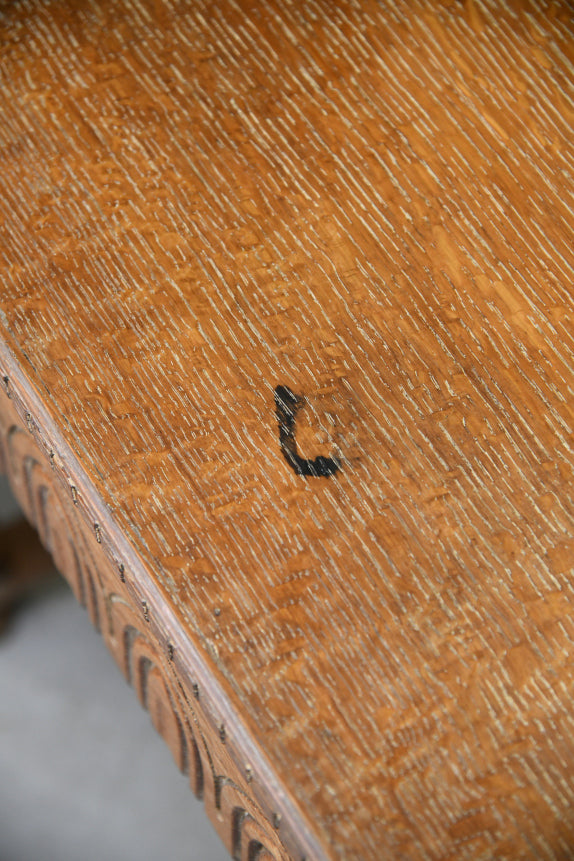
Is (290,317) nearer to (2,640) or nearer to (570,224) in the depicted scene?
(570,224)

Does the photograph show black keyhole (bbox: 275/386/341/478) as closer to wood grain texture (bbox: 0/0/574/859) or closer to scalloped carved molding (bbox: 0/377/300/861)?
wood grain texture (bbox: 0/0/574/859)

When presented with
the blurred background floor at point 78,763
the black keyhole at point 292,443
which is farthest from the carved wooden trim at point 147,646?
the blurred background floor at point 78,763

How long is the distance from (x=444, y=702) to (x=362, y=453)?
0.15 meters

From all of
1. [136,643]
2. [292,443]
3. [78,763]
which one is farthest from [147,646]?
[78,763]

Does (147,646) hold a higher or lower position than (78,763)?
higher

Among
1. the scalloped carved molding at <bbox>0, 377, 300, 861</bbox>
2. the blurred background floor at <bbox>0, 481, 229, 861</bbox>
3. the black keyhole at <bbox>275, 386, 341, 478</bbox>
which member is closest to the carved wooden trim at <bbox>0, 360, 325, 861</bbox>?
the scalloped carved molding at <bbox>0, 377, 300, 861</bbox>

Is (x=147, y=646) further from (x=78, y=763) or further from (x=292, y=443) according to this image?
(x=78, y=763)

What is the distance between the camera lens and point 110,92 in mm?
633

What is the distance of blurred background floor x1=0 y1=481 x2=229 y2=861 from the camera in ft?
3.03

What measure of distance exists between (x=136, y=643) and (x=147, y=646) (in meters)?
0.04

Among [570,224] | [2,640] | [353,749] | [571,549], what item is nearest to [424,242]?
[570,224]

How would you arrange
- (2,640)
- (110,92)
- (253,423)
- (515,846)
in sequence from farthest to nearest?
(2,640) → (110,92) → (253,423) → (515,846)

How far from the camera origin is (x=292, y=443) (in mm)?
508

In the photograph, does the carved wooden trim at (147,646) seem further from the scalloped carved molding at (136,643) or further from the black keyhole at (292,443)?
the black keyhole at (292,443)
